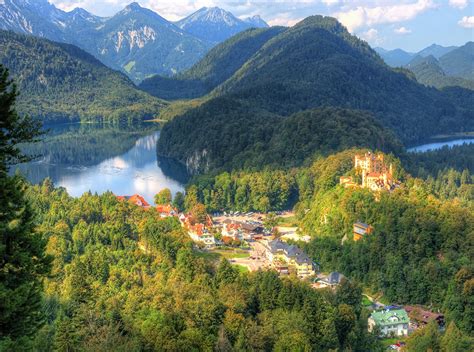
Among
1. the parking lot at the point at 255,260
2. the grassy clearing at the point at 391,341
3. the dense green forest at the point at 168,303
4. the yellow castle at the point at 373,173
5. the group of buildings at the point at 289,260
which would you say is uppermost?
the yellow castle at the point at 373,173

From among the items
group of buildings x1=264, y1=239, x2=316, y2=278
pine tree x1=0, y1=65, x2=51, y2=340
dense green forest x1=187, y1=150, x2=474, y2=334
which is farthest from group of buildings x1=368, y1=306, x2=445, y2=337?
pine tree x1=0, y1=65, x2=51, y2=340

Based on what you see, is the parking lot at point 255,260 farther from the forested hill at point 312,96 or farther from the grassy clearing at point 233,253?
the forested hill at point 312,96

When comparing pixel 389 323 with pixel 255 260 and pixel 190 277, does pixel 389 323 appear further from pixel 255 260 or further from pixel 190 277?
pixel 255 260

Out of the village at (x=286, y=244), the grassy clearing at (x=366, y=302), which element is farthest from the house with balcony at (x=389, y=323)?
the grassy clearing at (x=366, y=302)

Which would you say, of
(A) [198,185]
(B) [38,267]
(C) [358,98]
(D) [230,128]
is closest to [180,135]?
(D) [230,128]

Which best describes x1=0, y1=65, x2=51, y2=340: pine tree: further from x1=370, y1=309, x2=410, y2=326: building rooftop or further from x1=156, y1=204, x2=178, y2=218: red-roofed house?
x1=156, y1=204, x2=178, y2=218: red-roofed house

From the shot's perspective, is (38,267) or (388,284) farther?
(388,284)

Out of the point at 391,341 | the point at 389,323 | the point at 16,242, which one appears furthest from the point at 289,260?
the point at 16,242

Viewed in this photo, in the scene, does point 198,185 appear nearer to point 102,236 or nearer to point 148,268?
point 102,236
